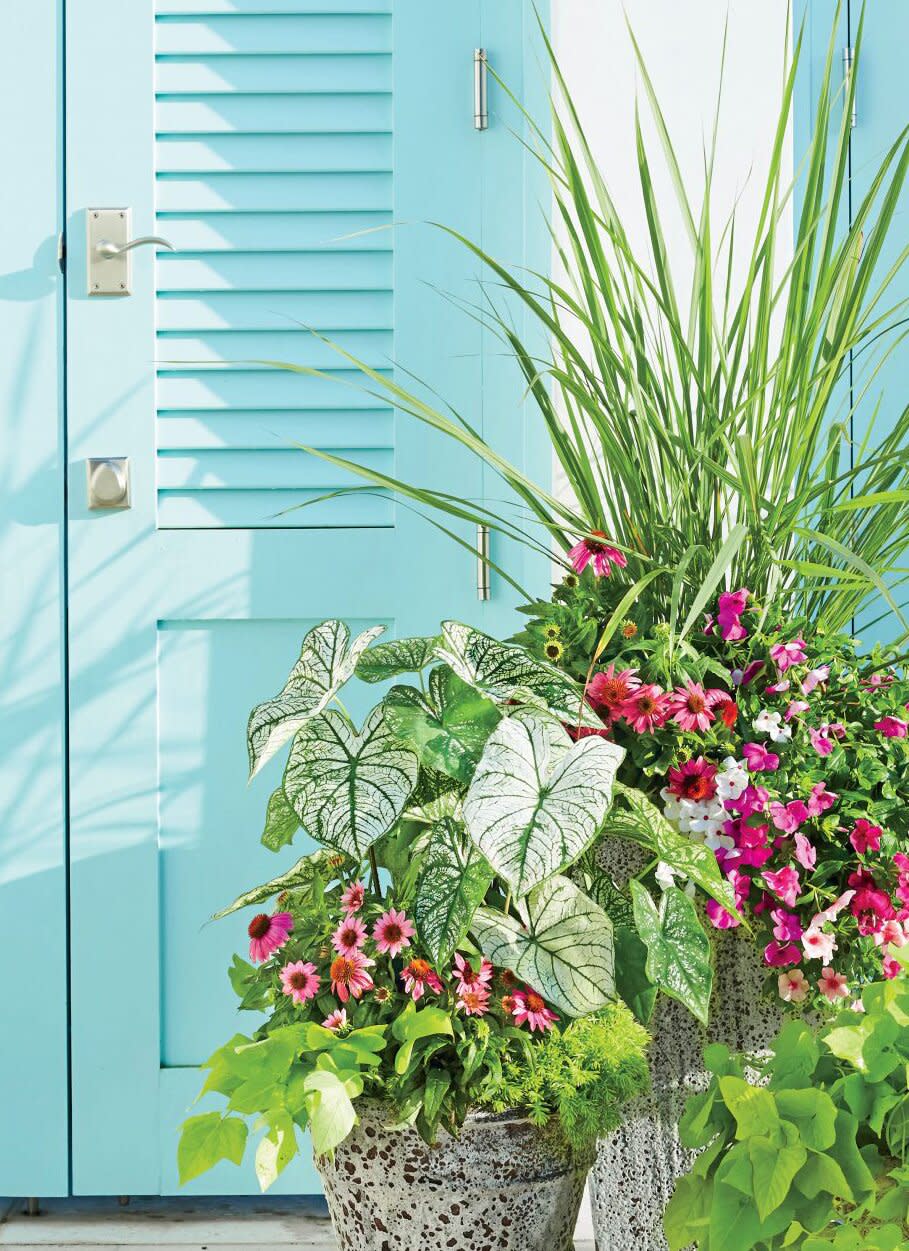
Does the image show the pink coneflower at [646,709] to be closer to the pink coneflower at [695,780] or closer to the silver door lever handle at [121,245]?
the pink coneflower at [695,780]

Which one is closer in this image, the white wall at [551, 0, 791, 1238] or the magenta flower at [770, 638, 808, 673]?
the magenta flower at [770, 638, 808, 673]

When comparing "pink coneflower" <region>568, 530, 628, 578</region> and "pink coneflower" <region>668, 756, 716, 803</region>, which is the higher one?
"pink coneflower" <region>568, 530, 628, 578</region>

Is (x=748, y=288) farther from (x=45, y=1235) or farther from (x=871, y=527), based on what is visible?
(x=45, y=1235)

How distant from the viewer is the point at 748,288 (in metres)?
1.22

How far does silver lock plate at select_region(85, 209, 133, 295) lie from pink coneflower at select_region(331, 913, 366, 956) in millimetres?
1095

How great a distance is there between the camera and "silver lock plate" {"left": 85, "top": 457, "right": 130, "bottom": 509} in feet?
5.72

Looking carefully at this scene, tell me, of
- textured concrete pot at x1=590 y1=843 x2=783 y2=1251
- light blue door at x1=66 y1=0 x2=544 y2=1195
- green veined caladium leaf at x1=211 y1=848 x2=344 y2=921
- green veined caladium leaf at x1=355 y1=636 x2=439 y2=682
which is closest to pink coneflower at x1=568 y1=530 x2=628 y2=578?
green veined caladium leaf at x1=355 y1=636 x2=439 y2=682

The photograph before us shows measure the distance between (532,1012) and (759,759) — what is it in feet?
1.11

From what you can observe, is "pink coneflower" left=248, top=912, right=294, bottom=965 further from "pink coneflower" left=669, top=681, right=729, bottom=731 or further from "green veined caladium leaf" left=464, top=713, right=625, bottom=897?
"pink coneflower" left=669, top=681, right=729, bottom=731

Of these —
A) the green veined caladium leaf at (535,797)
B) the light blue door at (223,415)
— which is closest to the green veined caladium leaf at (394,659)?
the green veined caladium leaf at (535,797)

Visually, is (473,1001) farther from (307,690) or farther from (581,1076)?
(307,690)

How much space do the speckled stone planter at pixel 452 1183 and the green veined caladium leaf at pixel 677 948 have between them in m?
0.19

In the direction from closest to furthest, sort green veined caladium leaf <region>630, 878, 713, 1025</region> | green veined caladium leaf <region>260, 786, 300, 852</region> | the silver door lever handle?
green veined caladium leaf <region>630, 878, 713, 1025</region>, green veined caladium leaf <region>260, 786, 300, 852</region>, the silver door lever handle

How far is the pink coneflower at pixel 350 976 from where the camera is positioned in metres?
1.05
